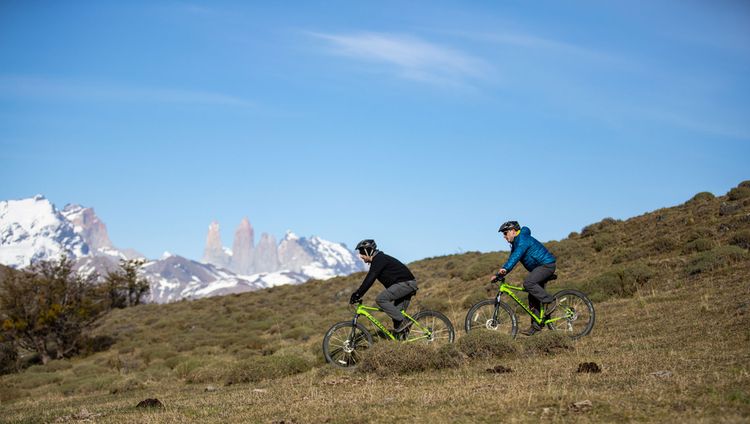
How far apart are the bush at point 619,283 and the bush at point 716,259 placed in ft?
4.67

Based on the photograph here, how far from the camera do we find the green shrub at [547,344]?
12.4 meters

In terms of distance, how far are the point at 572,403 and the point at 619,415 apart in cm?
62

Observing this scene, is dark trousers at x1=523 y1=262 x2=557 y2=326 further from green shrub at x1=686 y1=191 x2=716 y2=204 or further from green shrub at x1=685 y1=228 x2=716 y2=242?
green shrub at x1=686 y1=191 x2=716 y2=204

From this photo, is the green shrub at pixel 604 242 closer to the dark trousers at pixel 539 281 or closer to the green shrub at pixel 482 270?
the green shrub at pixel 482 270

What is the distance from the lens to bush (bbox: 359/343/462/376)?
11.9m

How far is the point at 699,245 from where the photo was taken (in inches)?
979

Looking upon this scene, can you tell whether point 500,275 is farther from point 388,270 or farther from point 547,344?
point 388,270

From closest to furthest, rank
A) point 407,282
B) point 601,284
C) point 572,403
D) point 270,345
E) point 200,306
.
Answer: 1. point 572,403
2. point 407,282
3. point 601,284
4. point 270,345
5. point 200,306

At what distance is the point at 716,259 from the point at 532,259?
1070cm

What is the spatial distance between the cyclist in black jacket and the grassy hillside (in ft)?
4.10

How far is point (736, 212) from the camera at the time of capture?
28984 mm

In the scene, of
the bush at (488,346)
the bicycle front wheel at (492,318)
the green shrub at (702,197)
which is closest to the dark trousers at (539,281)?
the bicycle front wheel at (492,318)

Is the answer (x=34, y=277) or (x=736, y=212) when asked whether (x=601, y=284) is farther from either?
(x=34, y=277)

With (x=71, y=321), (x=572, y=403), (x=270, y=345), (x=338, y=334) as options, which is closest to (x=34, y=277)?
(x=71, y=321)
